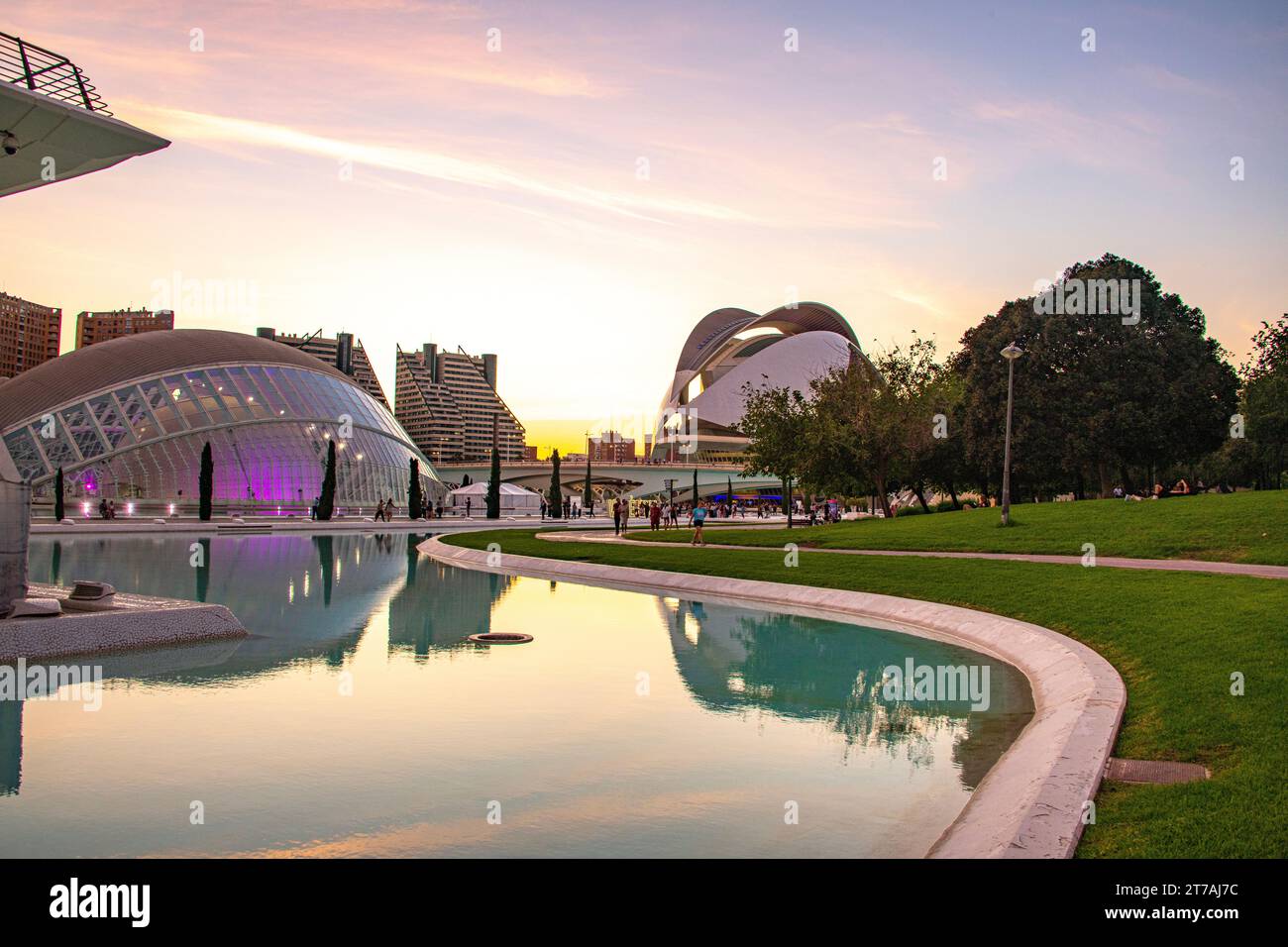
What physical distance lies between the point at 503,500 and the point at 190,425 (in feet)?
87.4

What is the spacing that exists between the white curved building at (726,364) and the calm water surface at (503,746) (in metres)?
102

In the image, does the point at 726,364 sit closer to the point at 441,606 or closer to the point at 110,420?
the point at 110,420

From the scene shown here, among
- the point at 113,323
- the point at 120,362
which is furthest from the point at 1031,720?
the point at 113,323

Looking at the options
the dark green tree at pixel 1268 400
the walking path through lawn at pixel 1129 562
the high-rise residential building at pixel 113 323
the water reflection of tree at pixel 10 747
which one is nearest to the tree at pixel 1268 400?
the dark green tree at pixel 1268 400

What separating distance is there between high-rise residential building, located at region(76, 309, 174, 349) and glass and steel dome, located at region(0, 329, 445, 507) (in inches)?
5020

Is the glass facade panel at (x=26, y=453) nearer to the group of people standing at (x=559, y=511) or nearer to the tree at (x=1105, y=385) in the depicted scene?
the group of people standing at (x=559, y=511)

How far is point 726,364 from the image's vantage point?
12488cm

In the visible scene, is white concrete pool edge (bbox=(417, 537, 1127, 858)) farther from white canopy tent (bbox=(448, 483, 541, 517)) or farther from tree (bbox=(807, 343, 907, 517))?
white canopy tent (bbox=(448, 483, 541, 517))

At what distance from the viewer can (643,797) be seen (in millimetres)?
7477

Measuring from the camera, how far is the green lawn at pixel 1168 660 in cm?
588
